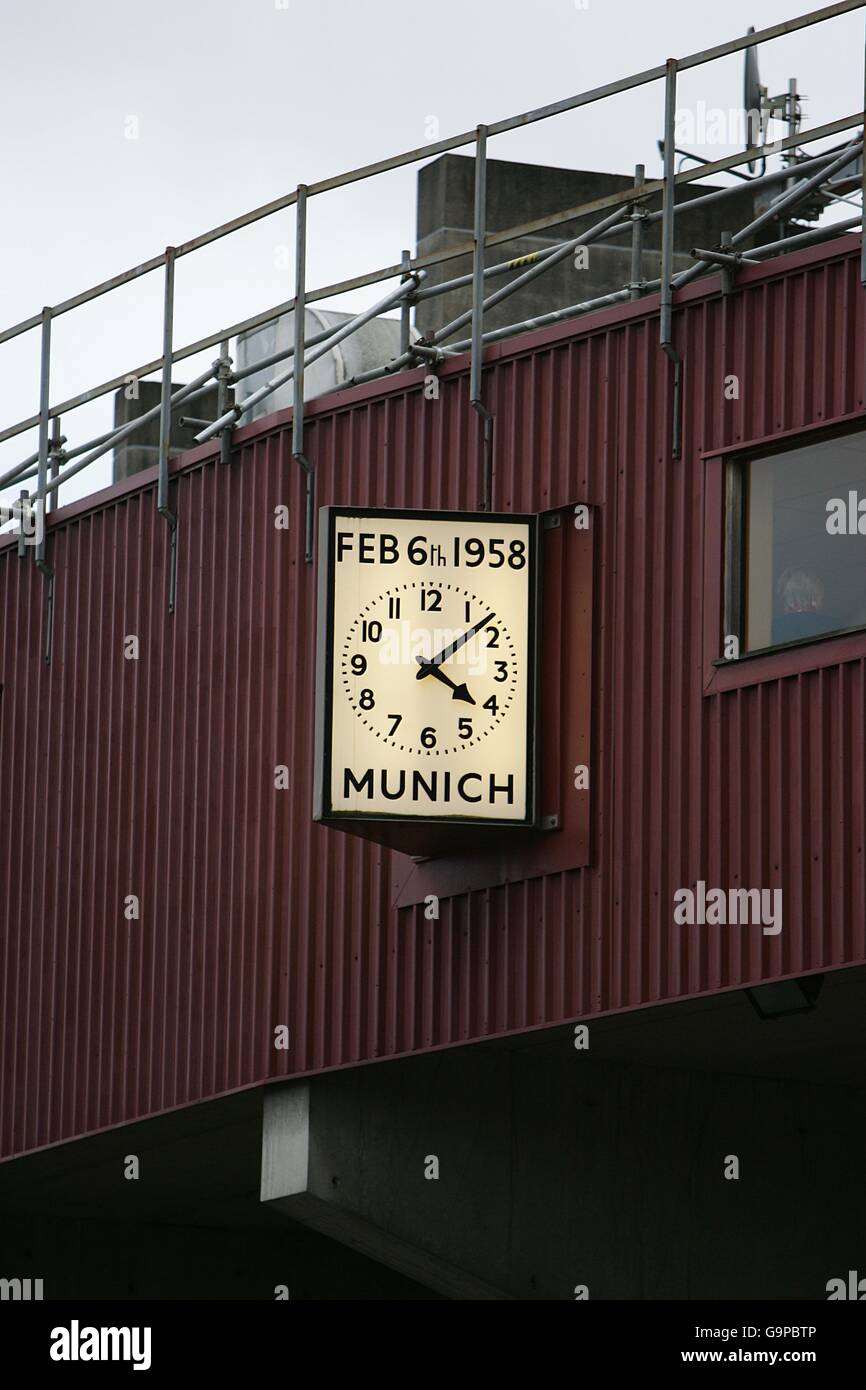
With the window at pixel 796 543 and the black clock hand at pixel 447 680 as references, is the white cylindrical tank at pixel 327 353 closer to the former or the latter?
the black clock hand at pixel 447 680

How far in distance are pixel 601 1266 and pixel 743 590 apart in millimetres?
6387

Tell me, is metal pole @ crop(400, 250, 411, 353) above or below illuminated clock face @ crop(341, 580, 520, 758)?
above

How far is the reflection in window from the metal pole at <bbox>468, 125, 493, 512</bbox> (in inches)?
107

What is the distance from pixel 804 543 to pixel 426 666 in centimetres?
303

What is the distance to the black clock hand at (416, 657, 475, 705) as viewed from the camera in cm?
2023

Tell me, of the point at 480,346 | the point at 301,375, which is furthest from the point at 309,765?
the point at 480,346

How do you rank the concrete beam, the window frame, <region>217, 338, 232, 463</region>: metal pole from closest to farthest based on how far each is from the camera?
1. the window frame
2. the concrete beam
3. <region>217, 338, 232, 463</region>: metal pole

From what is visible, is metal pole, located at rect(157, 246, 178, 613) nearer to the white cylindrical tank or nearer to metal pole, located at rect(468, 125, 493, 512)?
the white cylindrical tank

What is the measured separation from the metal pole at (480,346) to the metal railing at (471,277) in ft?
0.05

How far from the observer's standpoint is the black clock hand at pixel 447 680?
66.4ft

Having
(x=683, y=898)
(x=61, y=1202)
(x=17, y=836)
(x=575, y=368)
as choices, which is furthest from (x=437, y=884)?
(x=61, y=1202)

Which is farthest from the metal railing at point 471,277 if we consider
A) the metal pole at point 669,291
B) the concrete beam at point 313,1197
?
the concrete beam at point 313,1197

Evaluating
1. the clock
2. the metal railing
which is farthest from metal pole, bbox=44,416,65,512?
the clock
